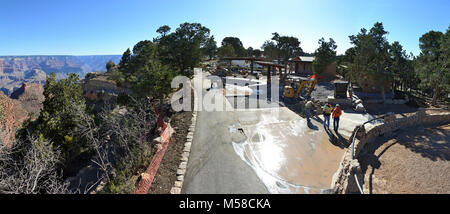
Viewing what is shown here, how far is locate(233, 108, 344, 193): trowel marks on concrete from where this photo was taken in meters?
8.54

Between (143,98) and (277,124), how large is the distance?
11387 millimetres

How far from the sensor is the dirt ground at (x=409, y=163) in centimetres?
1040

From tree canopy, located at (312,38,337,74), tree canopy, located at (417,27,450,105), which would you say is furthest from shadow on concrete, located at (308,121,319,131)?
tree canopy, located at (312,38,337,74)

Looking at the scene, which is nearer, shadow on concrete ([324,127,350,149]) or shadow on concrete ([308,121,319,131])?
shadow on concrete ([324,127,350,149])

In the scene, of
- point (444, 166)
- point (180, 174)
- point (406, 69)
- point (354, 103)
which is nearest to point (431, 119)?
point (354, 103)

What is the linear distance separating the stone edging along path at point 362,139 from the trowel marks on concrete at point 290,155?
45 centimetres

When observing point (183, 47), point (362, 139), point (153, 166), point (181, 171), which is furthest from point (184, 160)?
point (183, 47)

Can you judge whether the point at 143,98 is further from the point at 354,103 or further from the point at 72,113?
the point at 354,103

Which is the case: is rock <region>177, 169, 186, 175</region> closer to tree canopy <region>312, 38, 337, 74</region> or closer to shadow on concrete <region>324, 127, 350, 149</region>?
shadow on concrete <region>324, 127, 350, 149</region>

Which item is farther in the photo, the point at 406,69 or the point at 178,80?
the point at 406,69

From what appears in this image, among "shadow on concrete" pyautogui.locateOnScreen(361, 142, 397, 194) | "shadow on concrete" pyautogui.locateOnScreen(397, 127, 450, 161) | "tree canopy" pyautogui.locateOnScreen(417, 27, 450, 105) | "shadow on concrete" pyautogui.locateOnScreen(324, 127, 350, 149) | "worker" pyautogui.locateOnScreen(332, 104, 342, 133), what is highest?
"tree canopy" pyautogui.locateOnScreen(417, 27, 450, 105)

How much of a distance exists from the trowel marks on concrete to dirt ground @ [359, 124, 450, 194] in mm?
2714

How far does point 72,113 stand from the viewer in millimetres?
13242

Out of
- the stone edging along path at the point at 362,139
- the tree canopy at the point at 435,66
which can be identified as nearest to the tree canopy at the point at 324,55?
the tree canopy at the point at 435,66
